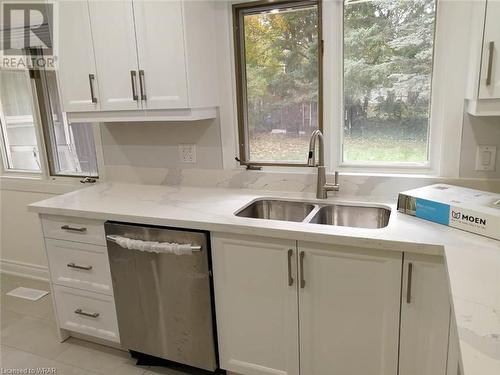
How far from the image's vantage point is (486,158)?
179 centimetres

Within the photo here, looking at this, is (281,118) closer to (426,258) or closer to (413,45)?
(413,45)

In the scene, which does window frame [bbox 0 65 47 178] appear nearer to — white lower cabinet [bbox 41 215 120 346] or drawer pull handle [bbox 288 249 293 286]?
white lower cabinet [bbox 41 215 120 346]

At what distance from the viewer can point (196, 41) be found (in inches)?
78.4

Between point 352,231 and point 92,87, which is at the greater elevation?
point 92,87

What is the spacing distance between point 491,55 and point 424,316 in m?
1.05

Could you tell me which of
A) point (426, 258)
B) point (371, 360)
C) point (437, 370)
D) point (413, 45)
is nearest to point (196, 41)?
point (413, 45)

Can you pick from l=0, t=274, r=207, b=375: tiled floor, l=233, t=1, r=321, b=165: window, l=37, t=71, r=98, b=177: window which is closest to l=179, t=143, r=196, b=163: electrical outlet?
l=233, t=1, r=321, b=165: window

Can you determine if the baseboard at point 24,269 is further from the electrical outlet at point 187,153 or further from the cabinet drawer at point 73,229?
the electrical outlet at point 187,153

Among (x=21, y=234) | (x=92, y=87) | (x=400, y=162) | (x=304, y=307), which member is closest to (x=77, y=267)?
(x=92, y=87)

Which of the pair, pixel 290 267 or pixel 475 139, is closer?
pixel 290 267

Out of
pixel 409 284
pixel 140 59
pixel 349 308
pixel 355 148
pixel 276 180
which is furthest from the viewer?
pixel 276 180

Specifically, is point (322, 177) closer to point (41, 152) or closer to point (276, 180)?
point (276, 180)

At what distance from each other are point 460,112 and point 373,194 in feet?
1.88

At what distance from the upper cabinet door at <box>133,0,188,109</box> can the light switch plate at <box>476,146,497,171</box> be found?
1.50 m
